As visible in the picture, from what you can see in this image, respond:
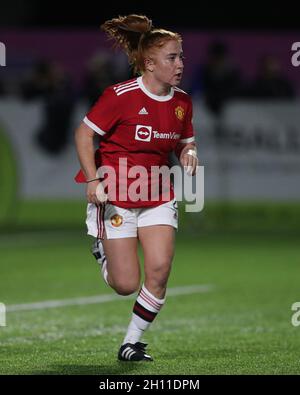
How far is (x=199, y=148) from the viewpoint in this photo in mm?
18531

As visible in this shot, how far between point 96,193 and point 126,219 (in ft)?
1.37

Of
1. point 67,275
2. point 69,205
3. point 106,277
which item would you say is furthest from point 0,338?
point 69,205

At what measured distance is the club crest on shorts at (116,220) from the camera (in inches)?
305

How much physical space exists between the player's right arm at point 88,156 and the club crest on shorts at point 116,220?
0.95ft

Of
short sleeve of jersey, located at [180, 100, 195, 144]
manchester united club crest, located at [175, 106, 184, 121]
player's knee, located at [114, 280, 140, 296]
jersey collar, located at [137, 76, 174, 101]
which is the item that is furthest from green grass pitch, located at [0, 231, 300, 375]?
jersey collar, located at [137, 76, 174, 101]

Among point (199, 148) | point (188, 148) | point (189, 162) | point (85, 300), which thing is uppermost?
point (199, 148)

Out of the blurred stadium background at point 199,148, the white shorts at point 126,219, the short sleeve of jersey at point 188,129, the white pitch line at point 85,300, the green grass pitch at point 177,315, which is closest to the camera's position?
the green grass pitch at point 177,315

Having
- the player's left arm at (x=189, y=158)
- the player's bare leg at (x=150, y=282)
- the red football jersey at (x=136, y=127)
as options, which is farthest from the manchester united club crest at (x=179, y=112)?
the player's bare leg at (x=150, y=282)

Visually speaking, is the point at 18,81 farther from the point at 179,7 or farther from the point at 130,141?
the point at 130,141

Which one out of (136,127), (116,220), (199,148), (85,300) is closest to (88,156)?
(136,127)

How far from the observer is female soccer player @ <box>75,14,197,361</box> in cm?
765

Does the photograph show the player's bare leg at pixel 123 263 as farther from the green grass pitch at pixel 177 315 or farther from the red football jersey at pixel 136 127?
the green grass pitch at pixel 177 315

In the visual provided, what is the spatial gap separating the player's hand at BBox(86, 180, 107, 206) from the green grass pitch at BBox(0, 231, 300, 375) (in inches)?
43.4

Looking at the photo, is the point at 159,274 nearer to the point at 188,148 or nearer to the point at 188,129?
the point at 188,148
